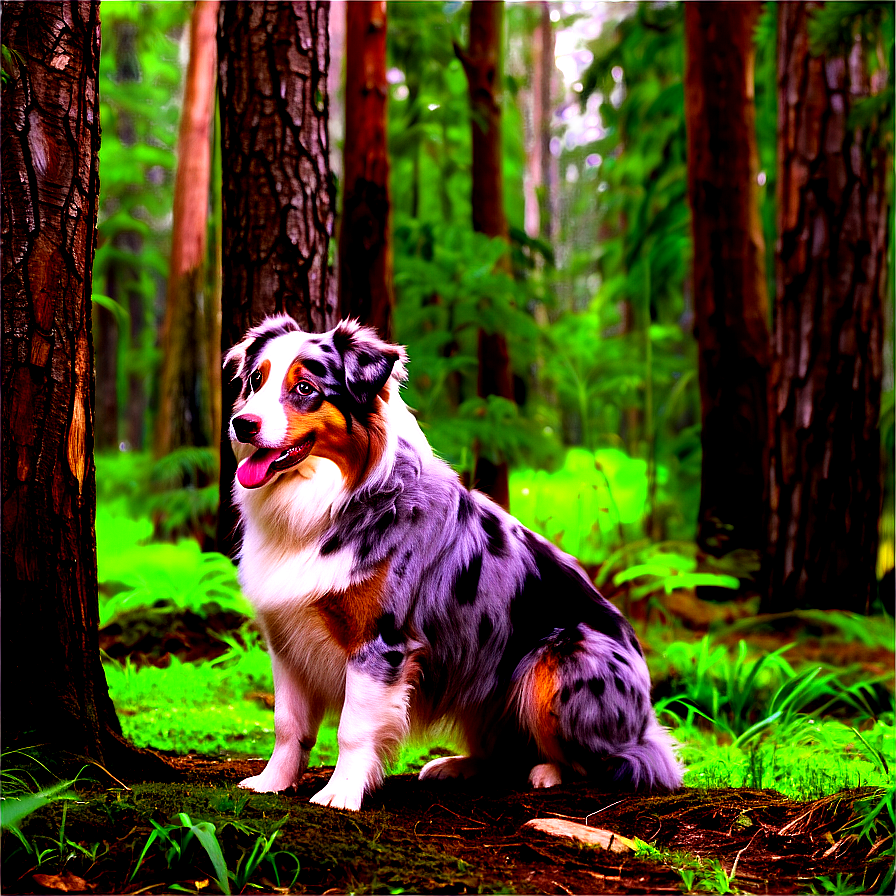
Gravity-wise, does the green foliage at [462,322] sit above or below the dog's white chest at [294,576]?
above

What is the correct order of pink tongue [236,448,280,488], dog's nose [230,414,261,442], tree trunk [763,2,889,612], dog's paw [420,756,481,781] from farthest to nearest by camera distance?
tree trunk [763,2,889,612]
dog's paw [420,756,481,781]
pink tongue [236,448,280,488]
dog's nose [230,414,261,442]

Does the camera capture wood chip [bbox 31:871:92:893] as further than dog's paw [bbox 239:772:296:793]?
No

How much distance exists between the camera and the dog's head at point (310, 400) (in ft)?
9.80

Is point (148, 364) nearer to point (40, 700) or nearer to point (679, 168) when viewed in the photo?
point (679, 168)

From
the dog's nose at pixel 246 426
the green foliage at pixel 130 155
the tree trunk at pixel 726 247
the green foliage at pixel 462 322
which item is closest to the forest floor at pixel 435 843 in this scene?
the dog's nose at pixel 246 426

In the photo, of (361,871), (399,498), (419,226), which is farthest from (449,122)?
(361,871)

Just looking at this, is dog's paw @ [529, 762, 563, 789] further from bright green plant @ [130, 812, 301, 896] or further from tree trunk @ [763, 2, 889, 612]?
tree trunk @ [763, 2, 889, 612]

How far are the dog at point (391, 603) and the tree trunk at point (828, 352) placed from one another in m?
2.99

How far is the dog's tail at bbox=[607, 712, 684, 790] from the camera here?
336cm

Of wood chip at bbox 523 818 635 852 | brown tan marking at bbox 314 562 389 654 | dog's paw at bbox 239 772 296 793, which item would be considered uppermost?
brown tan marking at bbox 314 562 389 654

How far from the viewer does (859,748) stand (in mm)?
4402

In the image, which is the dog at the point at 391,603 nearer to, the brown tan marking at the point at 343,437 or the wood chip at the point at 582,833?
the brown tan marking at the point at 343,437

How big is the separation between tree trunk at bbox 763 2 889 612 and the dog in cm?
299

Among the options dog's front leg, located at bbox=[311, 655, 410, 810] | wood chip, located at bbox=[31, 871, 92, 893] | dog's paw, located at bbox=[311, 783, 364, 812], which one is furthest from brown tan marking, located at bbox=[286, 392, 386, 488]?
wood chip, located at bbox=[31, 871, 92, 893]
